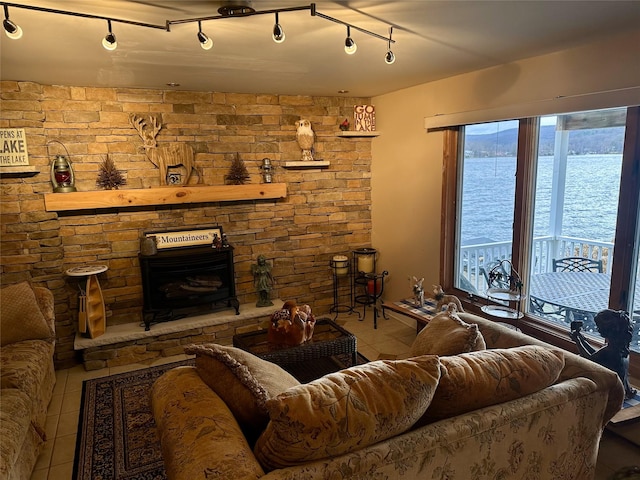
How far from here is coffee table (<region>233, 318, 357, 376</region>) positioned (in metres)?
2.79

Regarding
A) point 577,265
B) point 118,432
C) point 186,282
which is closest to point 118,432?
point 118,432

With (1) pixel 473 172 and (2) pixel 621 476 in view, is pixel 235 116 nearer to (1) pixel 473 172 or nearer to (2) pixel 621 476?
(1) pixel 473 172

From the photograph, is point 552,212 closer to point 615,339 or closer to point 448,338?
point 615,339

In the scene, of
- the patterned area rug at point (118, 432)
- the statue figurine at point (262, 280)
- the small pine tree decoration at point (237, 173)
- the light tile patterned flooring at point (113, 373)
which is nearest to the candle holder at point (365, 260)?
the light tile patterned flooring at point (113, 373)

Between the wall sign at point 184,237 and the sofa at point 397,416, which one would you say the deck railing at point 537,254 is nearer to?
the sofa at point 397,416

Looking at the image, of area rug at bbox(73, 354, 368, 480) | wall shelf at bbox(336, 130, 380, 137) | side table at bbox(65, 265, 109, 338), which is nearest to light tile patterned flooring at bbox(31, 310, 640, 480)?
area rug at bbox(73, 354, 368, 480)

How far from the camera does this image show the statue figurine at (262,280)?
169 inches

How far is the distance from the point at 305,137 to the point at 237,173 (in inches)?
31.1

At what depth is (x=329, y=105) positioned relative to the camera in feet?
15.2

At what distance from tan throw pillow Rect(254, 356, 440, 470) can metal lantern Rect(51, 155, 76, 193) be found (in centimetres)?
312

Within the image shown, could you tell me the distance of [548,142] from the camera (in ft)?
10.2

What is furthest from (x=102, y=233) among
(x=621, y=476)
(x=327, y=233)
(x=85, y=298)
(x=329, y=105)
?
(x=621, y=476)

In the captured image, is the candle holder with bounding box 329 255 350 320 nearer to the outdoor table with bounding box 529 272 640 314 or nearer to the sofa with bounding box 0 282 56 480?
the outdoor table with bounding box 529 272 640 314

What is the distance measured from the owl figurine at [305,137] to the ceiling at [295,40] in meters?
0.77
